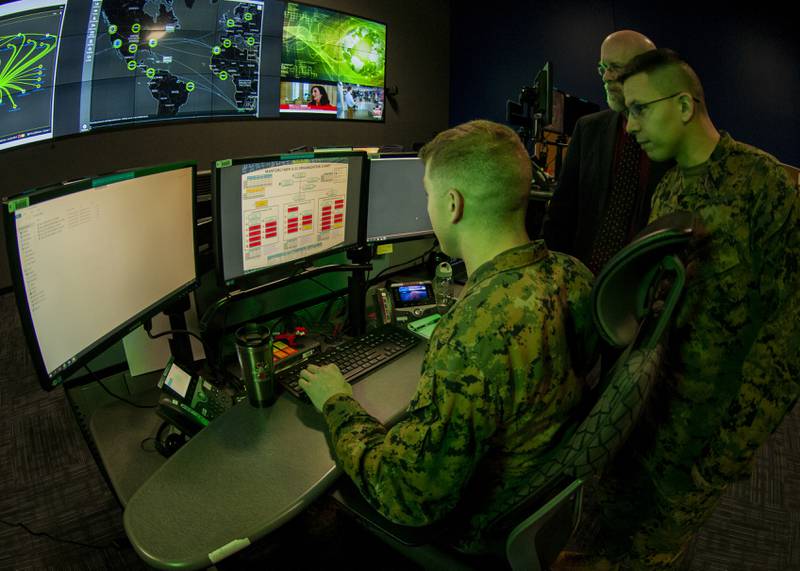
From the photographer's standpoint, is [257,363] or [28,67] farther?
[28,67]

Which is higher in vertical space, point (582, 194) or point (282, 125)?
point (282, 125)

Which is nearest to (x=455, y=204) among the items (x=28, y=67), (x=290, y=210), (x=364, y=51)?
(x=290, y=210)

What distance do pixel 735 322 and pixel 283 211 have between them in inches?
50.9

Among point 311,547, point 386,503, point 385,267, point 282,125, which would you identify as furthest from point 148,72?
point 386,503

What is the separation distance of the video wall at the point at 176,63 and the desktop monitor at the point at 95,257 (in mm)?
2935

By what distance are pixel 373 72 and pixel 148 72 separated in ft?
8.40

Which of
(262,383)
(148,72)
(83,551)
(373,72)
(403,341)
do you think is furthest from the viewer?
(373,72)

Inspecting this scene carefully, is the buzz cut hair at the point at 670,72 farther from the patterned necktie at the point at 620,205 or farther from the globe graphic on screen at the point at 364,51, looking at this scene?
the globe graphic on screen at the point at 364,51

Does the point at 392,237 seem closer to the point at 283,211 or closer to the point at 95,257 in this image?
the point at 283,211

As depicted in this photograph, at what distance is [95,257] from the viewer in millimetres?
1064

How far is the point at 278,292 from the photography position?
1.65 m

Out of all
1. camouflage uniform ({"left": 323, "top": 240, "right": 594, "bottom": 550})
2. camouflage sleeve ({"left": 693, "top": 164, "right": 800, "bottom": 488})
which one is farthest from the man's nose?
camouflage uniform ({"left": 323, "top": 240, "right": 594, "bottom": 550})

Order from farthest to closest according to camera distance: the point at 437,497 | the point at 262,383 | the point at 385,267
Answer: the point at 385,267 < the point at 262,383 < the point at 437,497

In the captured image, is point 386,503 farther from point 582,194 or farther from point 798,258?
point 582,194
